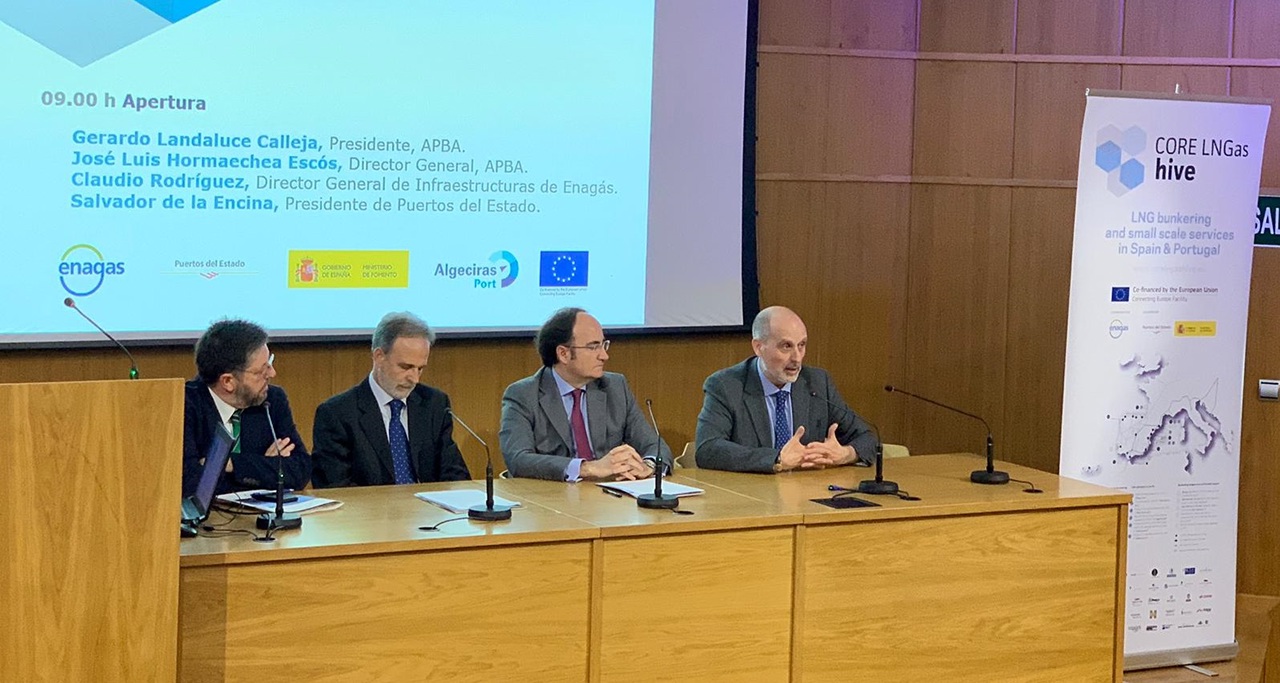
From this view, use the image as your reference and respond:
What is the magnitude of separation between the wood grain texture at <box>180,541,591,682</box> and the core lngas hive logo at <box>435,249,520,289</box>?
6.70 ft

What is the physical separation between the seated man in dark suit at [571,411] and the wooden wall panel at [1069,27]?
8.42 feet

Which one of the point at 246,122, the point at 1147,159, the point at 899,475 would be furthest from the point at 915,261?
the point at 246,122

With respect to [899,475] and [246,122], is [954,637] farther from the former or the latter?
[246,122]

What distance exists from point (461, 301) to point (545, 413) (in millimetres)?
981

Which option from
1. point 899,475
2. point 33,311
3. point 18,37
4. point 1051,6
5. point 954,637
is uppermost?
point 1051,6

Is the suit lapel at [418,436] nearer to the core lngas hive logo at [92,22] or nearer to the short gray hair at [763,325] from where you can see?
the short gray hair at [763,325]

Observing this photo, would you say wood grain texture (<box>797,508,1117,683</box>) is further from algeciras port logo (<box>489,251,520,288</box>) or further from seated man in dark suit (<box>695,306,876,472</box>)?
algeciras port logo (<box>489,251,520,288</box>)

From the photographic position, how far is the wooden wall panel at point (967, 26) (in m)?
6.18

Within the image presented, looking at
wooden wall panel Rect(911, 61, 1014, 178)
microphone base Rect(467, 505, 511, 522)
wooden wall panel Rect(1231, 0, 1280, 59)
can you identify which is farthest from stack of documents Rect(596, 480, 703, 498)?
wooden wall panel Rect(1231, 0, 1280, 59)

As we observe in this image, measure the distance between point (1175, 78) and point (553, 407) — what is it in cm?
308

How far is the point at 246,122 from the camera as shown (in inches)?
197

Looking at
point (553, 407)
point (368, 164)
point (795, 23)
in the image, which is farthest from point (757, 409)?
point (795, 23)

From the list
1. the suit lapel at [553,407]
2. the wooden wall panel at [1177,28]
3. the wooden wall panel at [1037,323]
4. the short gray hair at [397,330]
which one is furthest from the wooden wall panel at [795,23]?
the short gray hair at [397,330]

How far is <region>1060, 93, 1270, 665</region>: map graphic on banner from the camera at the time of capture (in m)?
5.01
